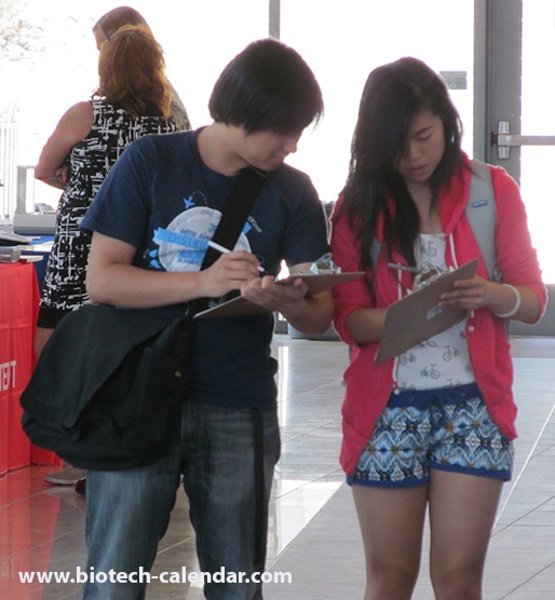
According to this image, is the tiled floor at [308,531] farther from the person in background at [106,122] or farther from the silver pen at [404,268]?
the silver pen at [404,268]

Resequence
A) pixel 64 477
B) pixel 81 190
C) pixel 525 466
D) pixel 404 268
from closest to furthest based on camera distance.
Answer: pixel 404 268
pixel 81 190
pixel 64 477
pixel 525 466

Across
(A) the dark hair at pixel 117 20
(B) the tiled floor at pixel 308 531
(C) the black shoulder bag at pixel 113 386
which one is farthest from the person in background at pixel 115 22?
(C) the black shoulder bag at pixel 113 386

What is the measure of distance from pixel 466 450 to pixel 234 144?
700mm

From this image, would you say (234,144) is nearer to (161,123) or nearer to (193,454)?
(193,454)

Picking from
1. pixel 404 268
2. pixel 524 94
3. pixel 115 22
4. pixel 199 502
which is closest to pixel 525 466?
pixel 115 22

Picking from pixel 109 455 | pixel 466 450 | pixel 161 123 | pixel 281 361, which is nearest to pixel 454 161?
pixel 466 450

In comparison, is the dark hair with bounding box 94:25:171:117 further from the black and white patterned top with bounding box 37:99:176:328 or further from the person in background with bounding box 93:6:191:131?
the person in background with bounding box 93:6:191:131

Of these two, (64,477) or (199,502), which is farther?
(64,477)

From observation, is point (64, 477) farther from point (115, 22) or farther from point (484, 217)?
point (484, 217)

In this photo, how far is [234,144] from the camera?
6.55 ft

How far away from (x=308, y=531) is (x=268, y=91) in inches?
87.6

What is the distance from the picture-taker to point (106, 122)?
152 inches

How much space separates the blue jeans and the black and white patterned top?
195 centimetres

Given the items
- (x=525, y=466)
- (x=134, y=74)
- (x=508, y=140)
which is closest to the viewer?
(x=134, y=74)
